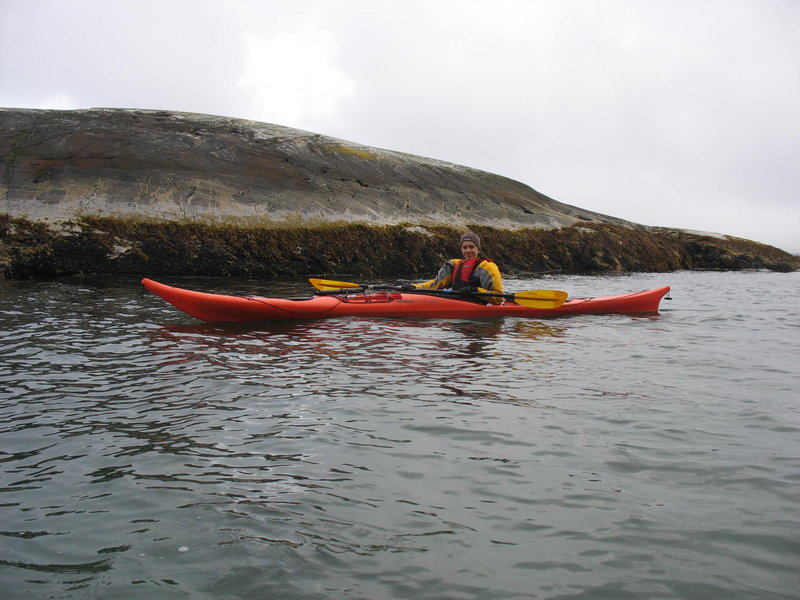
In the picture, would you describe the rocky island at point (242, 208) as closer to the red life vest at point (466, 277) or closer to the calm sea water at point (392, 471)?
the red life vest at point (466, 277)

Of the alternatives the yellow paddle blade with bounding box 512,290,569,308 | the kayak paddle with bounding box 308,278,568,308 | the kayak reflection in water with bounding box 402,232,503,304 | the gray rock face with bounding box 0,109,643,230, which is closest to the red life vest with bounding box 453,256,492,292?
the kayak reflection in water with bounding box 402,232,503,304

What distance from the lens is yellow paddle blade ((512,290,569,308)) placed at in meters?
9.69

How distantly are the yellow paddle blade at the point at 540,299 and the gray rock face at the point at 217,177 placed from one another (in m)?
8.18

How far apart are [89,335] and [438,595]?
20.0 ft

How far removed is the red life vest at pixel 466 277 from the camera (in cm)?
1019

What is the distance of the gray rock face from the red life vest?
720 centimetres

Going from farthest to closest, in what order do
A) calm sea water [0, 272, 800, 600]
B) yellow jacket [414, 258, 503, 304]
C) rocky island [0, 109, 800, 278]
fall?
rocky island [0, 109, 800, 278], yellow jacket [414, 258, 503, 304], calm sea water [0, 272, 800, 600]

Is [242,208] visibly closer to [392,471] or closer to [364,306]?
[364,306]

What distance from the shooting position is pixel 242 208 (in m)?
15.9

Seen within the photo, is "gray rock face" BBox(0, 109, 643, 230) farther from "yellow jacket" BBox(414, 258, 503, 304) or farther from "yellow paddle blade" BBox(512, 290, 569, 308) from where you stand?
"yellow paddle blade" BBox(512, 290, 569, 308)

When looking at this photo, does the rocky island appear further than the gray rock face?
No

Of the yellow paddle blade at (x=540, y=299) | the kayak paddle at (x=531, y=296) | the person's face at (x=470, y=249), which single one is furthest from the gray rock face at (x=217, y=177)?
the yellow paddle blade at (x=540, y=299)

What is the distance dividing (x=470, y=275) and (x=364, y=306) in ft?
6.32

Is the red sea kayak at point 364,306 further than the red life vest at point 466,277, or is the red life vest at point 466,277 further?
the red life vest at point 466,277
